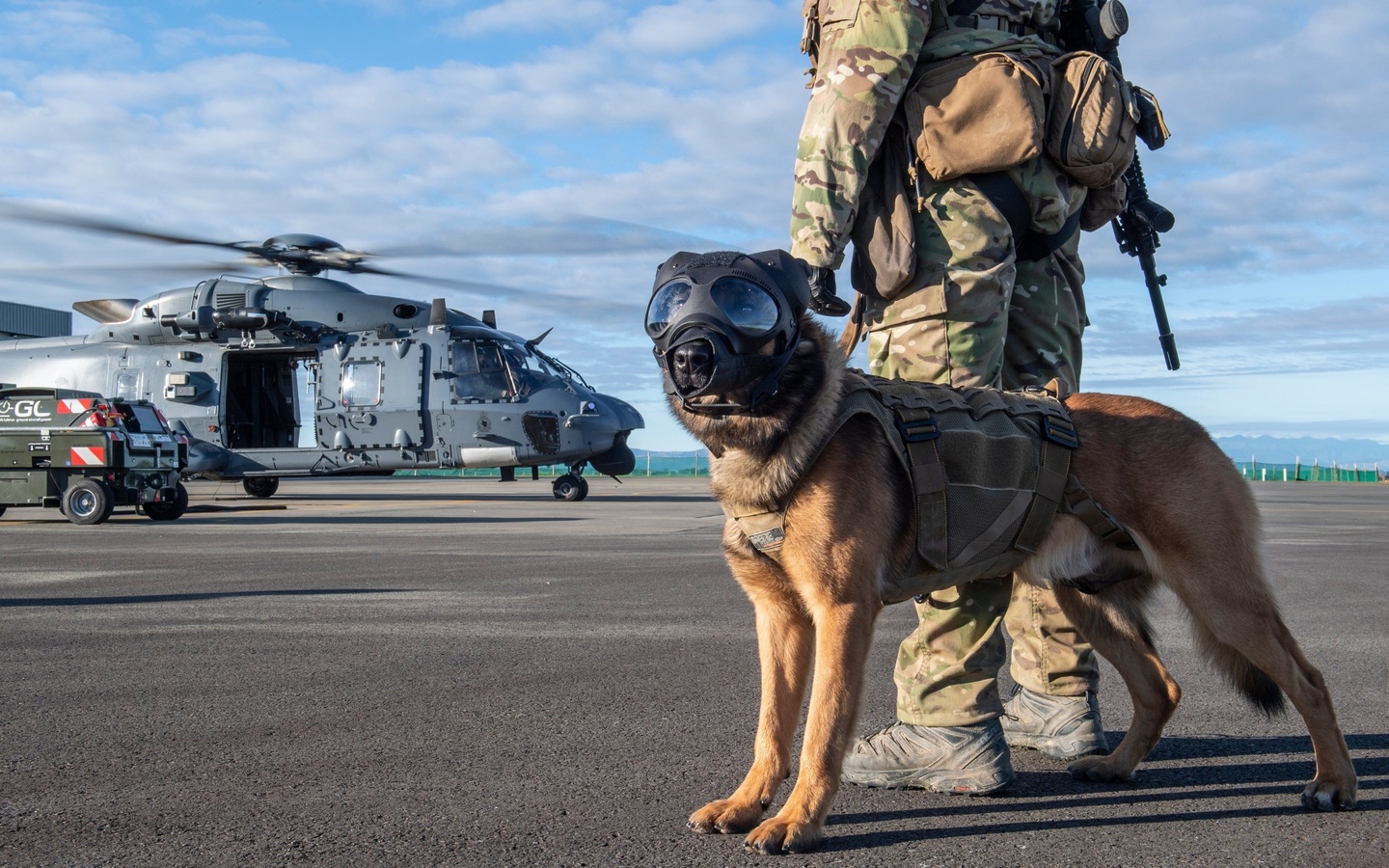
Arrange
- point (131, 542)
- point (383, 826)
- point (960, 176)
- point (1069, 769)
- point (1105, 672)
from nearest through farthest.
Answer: point (383, 826) → point (1069, 769) → point (960, 176) → point (1105, 672) → point (131, 542)

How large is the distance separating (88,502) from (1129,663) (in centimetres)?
1461

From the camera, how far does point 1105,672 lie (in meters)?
4.98

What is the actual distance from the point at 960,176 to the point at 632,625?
3.26 metres

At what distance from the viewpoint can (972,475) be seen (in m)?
3.13

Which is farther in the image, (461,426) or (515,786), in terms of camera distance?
(461,426)

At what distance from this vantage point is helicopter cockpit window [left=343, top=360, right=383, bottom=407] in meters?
20.5

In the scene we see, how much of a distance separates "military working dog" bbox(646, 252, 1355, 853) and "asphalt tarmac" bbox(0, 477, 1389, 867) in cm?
18

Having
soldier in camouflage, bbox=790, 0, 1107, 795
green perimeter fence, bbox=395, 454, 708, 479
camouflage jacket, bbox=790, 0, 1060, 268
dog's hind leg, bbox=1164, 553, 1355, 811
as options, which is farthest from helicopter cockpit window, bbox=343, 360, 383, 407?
green perimeter fence, bbox=395, 454, 708, 479

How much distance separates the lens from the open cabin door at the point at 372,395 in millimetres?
20406

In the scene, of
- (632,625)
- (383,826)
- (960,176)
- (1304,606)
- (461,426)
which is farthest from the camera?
(461,426)

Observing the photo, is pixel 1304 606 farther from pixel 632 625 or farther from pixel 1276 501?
pixel 1276 501

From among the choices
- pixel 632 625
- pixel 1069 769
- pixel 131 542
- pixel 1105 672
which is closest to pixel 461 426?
pixel 131 542

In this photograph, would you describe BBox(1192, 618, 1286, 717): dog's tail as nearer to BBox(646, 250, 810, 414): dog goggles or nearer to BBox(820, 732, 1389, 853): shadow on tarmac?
BBox(820, 732, 1389, 853): shadow on tarmac

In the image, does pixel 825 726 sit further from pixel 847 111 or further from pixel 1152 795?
pixel 847 111
